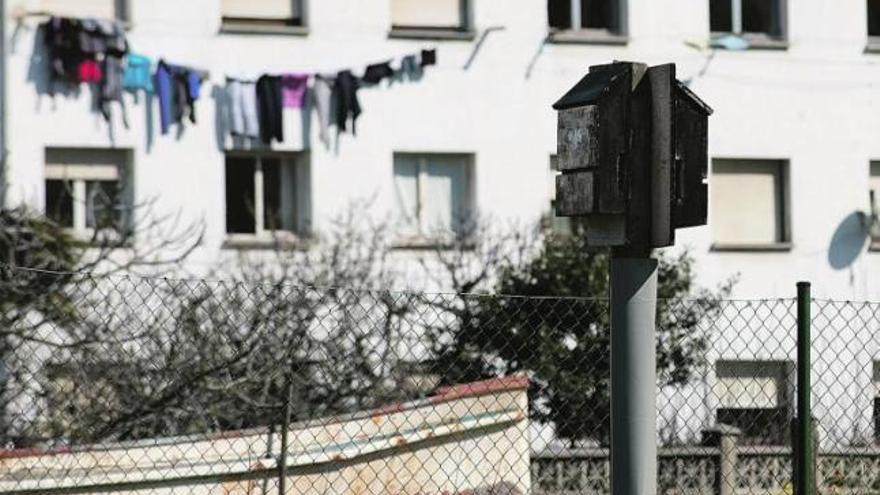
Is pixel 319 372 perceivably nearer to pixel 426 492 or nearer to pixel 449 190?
pixel 426 492

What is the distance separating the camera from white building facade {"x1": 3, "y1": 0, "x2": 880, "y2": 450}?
83.4 ft

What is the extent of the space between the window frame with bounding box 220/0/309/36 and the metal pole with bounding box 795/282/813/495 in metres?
16.8

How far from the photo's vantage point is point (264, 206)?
26500 mm

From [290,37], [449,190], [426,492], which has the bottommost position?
[426,492]

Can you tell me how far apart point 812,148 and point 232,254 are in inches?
292

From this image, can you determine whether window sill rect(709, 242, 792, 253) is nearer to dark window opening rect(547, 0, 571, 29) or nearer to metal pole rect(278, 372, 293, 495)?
dark window opening rect(547, 0, 571, 29)

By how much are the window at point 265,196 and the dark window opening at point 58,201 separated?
1.92 m

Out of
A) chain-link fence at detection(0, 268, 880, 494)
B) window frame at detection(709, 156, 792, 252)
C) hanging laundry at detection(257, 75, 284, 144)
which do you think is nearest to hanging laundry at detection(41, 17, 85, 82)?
hanging laundry at detection(257, 75, 284, 144)

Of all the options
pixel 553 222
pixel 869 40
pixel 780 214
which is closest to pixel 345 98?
pixel 553 222

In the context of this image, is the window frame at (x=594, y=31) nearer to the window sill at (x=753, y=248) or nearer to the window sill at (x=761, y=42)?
the window sill at (x=761, y=42)

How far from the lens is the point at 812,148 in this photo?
28359 mm

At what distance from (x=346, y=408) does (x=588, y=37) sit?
1357cm

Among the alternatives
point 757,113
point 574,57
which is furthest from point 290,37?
point 757,113

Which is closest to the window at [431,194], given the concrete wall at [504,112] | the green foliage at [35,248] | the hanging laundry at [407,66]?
the concrete wall at [504,112]
